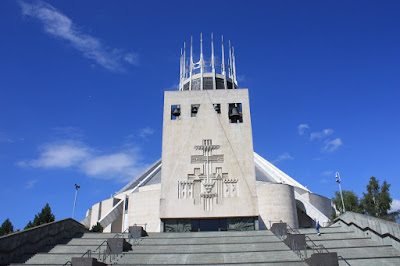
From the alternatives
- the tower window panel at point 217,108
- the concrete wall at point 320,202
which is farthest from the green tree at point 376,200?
the tower window panel at point 217,108

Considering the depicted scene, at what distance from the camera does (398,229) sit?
10.7m

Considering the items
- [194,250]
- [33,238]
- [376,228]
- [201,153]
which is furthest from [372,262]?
[33,238]

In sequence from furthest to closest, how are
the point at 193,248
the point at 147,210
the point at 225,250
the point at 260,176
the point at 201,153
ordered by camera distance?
the point at 260,176 → the point at 147,210 → the point at 201,153 → the point at 193,248 → the point at 225,250

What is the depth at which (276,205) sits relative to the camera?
68.3 feet

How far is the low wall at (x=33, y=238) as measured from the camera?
1072 centimetres

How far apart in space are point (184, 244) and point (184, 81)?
15.0 metres

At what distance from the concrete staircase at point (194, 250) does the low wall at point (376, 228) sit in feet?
12.0

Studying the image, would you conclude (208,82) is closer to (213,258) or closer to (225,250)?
(225,250)

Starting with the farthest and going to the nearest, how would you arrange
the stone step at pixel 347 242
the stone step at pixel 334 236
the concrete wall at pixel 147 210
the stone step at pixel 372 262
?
the concrete wall at pixel 147 210
the stone step at pixel 334 236
the stone step at pixel 347 242
the stone step at pixel 372 262

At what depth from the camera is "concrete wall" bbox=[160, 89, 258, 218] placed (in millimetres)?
15852

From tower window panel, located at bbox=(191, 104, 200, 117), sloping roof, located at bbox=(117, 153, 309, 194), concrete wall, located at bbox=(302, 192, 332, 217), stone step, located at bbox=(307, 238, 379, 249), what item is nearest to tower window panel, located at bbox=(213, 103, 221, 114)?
tower window panel, located at bbox=(191, 104, 200, 117)

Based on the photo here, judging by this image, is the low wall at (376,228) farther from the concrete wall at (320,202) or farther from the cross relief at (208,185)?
the concrete wall at (320,202)

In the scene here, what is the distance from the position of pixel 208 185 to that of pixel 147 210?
8.28 metres

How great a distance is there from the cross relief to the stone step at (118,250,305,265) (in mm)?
5247
